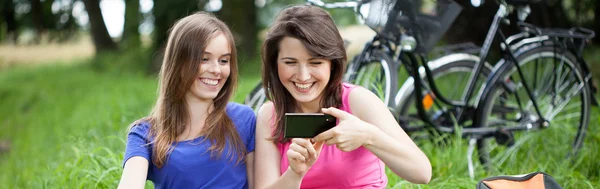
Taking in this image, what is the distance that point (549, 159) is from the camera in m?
3.79

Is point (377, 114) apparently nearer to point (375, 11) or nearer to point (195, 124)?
point (195, 124)

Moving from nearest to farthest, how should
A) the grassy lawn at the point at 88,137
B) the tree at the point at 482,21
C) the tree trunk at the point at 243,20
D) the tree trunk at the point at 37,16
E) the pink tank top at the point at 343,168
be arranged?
the pink tank top at the point at 343,168, the grassy lawn at the point at 88,137, the tree at the point at 482,21, the tree trunk at the point at 243,20, the tree trunk at the point at 37,16

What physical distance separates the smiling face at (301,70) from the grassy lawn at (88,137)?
37.7 inches

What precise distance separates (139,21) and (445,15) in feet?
29.4

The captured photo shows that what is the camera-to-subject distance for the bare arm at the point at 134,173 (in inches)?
89.0

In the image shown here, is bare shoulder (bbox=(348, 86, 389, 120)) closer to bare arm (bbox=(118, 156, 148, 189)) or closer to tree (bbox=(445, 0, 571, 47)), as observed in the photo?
bare arm (bbox=(118, 156, 148, 189))

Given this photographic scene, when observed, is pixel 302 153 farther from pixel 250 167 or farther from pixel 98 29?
pixel 98 29

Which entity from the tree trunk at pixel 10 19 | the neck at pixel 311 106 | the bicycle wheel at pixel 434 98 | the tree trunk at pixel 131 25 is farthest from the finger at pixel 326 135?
the tree trunk at pixel 10 19

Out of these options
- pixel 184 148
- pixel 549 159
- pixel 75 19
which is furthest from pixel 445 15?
pixel 75 19

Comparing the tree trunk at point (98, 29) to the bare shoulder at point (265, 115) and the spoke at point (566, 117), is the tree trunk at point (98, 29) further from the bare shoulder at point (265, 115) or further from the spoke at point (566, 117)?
the bare shoulder at point (265, 115)

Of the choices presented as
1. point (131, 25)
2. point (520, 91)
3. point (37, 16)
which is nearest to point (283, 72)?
point (520, 91)

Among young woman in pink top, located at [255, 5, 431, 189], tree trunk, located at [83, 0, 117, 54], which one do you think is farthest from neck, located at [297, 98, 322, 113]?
tree trunk, located at [83, 0, 117, 54]

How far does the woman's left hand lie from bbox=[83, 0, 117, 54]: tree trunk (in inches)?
461

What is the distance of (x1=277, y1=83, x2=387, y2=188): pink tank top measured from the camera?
231 centimetres
